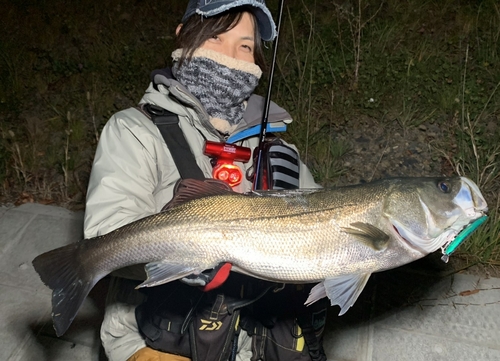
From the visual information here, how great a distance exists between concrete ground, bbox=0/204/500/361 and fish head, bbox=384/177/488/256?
1.26 metres

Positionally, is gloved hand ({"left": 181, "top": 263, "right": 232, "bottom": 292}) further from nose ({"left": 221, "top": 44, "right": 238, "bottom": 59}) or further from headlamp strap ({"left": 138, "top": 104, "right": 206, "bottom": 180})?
nose ({"left": 221, "top": 44, "right": 238, "bottom": 59})

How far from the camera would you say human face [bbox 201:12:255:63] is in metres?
2.47

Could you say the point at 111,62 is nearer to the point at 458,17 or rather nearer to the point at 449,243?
the point at 458,17

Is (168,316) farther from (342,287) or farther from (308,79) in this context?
(308,79)

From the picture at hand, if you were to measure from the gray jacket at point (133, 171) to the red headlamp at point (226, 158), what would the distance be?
59 millimetres

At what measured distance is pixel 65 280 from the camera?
1959mm

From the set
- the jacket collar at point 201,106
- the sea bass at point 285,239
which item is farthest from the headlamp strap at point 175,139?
the sea bass at point 285,239

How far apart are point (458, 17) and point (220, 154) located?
477cm

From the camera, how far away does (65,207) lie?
429cm

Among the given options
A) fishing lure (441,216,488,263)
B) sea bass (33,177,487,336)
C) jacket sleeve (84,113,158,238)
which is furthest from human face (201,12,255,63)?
fishing lure (441,216,488,263)

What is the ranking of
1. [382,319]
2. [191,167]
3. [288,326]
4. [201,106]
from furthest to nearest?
[382,319], [288,326], [201,106], [191,167]

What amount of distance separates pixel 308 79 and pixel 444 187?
3514mm

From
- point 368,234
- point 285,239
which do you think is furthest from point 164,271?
point 368,234

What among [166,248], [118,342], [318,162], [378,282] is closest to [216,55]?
[166,248]
